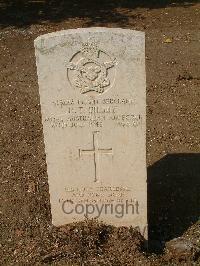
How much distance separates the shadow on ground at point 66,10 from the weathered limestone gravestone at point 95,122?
300 inches

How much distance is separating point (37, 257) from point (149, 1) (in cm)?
1052

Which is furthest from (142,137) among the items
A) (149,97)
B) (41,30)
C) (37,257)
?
(41,30)

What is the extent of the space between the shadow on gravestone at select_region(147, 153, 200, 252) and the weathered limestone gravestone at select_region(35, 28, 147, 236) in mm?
362

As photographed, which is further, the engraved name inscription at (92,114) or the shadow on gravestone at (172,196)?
the shadow on gravestone at (172,196)

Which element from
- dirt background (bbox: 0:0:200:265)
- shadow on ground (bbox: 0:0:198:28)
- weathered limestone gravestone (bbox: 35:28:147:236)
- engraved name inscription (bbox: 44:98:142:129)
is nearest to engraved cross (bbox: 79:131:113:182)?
weathered limestone gravestone (bbox: 35:28:147:236)

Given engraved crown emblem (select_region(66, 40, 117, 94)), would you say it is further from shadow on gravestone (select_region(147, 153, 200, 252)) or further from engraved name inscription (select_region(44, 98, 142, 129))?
shadow on gravestone (select_region(147, 153, 200, 252))

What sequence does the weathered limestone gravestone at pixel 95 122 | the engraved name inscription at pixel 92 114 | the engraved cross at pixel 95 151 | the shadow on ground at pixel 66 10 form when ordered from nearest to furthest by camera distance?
the weathered limestone gravestone at pixel 95 122 < the engraved name inscription at pixel 92 114 < the engraved cross at pixel 95 151 < the shadow on ground at pixel 66 10

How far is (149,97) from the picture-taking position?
27.5 feet

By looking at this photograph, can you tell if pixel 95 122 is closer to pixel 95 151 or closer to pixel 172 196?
pixel 95 151

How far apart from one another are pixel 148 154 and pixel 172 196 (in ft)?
3.33

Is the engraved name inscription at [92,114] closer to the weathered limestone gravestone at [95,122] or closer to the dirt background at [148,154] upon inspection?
the weathered limestone gravestone at [95,122]

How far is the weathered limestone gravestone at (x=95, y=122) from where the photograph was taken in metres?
4.34

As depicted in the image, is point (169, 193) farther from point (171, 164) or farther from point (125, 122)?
point (125, 122)

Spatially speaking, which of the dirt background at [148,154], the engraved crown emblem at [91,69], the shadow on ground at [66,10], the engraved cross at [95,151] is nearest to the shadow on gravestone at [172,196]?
the dirt background at [148,154]
